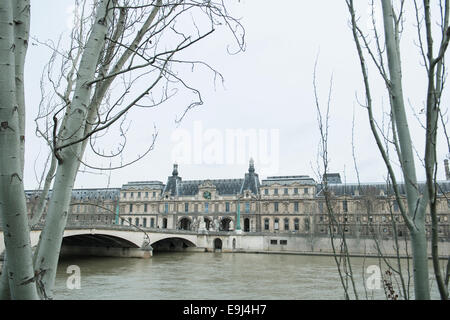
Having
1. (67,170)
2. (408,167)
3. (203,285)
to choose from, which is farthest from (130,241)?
(408,167)

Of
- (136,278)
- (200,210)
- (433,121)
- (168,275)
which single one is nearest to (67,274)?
(136,278)

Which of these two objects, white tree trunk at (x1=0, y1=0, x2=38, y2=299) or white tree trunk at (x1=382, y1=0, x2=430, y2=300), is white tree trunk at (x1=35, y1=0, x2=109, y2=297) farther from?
white tree trunk at (x1=382, y1=0, x2=430, y2=300)

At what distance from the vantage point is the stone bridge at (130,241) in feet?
113

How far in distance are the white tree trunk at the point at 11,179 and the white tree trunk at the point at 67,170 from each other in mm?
661

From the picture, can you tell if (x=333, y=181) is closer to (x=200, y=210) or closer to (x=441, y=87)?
(x=200, y=210)

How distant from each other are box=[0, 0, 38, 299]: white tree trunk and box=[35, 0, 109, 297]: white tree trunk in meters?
0.66

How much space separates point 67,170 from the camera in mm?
2525

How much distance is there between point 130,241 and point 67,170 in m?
38.0

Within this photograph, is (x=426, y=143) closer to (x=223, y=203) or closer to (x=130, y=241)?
(x=130, y=241)

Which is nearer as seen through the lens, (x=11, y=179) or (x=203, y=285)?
(x=11, y=179)

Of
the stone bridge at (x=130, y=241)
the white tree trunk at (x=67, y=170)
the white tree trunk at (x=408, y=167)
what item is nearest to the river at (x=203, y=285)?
the stone bridge at (x=130, y=241)

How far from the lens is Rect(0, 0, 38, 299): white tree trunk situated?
1765 millimetres

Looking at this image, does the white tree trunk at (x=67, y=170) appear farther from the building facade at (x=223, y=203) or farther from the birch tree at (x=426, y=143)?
the building facade at (x=223, y=203)
